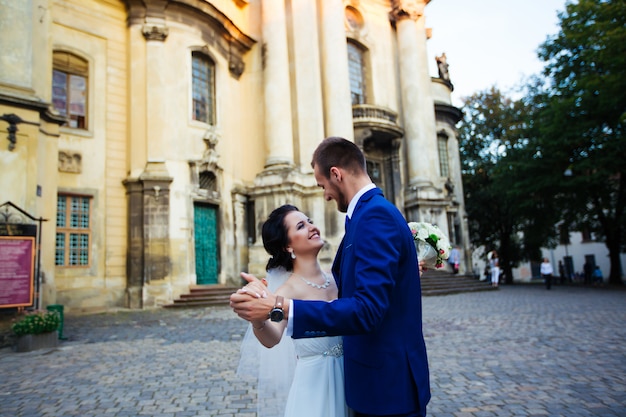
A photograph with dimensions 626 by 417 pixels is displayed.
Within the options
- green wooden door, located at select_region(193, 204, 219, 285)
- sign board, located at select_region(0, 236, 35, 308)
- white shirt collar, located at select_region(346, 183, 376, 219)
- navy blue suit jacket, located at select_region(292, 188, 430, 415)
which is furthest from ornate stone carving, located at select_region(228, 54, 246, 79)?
navy blue suit jacket, located at select_region(292, 188, 430, 415)

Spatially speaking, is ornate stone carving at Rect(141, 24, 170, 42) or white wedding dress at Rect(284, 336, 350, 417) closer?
white wedding dress at Rect(284, 336, 350, 417)

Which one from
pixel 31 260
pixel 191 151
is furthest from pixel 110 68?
pixel 31 260

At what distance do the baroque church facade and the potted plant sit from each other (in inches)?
112

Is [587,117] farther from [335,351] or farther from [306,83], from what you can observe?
[335,351]

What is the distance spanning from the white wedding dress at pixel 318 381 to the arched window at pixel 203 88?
17.6 metres

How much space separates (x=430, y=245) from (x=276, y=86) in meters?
17.9

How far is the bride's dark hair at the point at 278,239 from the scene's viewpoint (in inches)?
116

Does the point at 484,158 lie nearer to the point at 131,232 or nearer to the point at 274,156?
the point at 274,156

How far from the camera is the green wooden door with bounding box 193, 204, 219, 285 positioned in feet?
59.4

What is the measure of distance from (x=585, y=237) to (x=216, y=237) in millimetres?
40415

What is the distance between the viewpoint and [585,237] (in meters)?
45.2

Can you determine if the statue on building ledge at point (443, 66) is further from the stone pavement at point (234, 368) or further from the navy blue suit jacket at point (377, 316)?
the navy blue suit jacket at point (377, 316)

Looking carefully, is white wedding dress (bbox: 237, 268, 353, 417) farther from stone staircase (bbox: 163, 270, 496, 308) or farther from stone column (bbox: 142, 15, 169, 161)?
stone column (bbox: 142, 15, 169, 161)

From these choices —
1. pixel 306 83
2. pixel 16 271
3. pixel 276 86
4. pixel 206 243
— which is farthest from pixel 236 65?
pixel 16 271
